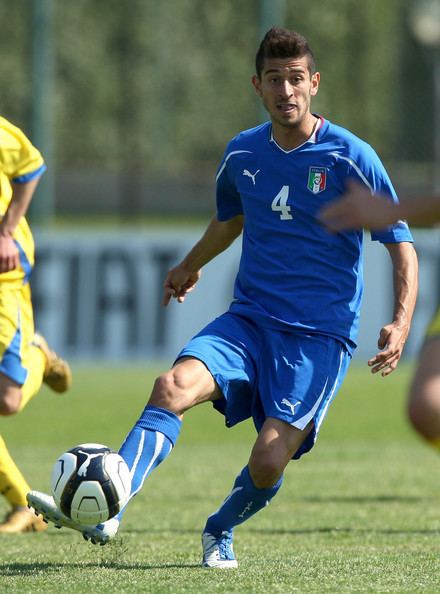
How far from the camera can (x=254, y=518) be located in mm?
7895

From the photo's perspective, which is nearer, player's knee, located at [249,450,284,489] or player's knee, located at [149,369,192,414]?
player's knee, located at [149,369,192,414]

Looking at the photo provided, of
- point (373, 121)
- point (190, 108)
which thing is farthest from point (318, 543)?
point (190, 108)

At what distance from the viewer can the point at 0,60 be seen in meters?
24.3

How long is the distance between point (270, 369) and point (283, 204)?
73 cm

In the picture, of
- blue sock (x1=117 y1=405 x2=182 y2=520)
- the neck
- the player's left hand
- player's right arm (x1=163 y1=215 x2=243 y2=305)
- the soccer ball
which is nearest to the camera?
the soccer ball

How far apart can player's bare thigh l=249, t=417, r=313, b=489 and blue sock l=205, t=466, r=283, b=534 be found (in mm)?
92

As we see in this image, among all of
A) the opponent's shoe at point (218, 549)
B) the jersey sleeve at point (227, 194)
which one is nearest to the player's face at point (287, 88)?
the jersey sleeve at point (227, 194)

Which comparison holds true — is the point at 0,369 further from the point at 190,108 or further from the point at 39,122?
the point at 190,108

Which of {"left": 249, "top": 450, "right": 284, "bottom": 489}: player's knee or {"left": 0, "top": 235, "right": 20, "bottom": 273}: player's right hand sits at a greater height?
{"left": 0, "top": 235, "right": 20, "bottom": 273}: player's right hand

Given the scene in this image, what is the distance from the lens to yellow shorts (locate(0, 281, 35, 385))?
6984 millimetres

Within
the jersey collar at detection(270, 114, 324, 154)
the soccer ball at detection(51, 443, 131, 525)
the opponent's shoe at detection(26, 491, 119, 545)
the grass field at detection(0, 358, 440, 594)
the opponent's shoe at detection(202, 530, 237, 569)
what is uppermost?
the jersey collar at detection(270, 114, 324, 154)

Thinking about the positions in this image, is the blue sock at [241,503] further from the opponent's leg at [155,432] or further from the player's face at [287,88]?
the player's face at [287,88]

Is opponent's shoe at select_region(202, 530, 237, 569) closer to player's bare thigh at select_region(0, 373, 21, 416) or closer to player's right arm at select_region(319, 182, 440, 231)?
player's bare thigh at select_region(0, 373, 21, 416)

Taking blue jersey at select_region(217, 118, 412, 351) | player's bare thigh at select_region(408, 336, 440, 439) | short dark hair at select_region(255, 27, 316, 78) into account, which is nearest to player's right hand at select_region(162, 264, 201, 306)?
blue jersey at select_region(217, 118, 412, 351)
